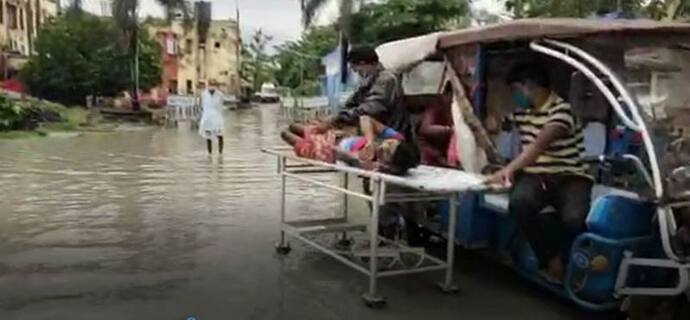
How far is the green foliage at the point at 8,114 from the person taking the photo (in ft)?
70.7

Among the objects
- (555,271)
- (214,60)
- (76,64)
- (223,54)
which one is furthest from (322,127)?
(223,54)

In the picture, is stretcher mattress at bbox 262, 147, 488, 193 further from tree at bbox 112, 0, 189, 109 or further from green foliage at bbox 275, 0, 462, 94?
tree at bbox 112, 0, 189, 109

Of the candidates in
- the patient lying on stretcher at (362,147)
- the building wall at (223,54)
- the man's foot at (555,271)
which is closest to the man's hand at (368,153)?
the patient lying on stretcher at (362,147)

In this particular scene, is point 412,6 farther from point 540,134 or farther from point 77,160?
point 540,134

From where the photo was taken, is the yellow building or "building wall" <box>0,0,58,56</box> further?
the yellow building

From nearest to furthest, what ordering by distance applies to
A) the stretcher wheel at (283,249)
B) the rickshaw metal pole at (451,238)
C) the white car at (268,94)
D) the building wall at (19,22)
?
the rickshaw metal pole at (451,238), the stretcher wheel at (283,249), the building wall at (19,22), the white car at (268,94)

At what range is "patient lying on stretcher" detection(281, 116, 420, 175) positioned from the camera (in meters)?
5.15

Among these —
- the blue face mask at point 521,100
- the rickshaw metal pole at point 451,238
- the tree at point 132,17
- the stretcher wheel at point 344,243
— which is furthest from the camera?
the tree at point 132,17

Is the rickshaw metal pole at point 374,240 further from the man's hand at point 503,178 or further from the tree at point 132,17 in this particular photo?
the tree at point 132,17

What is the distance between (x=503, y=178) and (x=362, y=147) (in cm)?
129

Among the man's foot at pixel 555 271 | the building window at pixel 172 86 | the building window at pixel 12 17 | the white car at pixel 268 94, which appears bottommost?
the white car at pixel 268 94

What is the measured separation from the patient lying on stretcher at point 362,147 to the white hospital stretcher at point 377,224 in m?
0.09

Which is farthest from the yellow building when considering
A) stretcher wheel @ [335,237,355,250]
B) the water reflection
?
stretcher wheel @ [335,237,355,250]

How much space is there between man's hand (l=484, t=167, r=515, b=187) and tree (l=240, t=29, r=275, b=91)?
6992 cm
